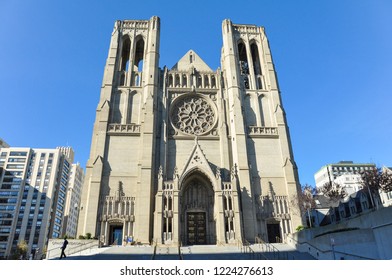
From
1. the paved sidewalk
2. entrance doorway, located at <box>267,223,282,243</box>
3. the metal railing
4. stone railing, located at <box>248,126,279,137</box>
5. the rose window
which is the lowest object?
the paved sidewalk

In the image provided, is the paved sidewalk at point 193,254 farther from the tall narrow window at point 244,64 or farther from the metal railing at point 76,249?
the tall narrow window at point 244,64

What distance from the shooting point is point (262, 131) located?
111 feet

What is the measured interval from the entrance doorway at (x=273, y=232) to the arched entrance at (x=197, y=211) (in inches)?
229

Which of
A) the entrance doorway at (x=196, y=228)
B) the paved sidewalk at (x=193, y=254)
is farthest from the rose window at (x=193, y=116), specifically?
the paved sidewalk at (x=193, y=254)

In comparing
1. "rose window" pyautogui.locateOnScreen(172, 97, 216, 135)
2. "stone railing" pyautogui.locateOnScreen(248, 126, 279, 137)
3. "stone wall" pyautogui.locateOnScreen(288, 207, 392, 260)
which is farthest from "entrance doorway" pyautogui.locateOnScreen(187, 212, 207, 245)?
"stone wall" pyautogui.locateOnScreen(288, 207, 392, 260)

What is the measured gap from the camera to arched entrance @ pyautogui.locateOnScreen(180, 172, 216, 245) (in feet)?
94.7

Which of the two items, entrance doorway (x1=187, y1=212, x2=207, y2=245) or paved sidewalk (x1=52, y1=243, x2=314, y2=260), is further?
entrance doorway (x1=187, y1=212, x2=207, y2=245)

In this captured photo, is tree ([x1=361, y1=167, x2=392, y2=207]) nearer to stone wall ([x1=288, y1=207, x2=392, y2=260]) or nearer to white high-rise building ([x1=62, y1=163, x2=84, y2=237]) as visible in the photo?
stone wall ([x1=288, y1=207, x2=392, y2=260])

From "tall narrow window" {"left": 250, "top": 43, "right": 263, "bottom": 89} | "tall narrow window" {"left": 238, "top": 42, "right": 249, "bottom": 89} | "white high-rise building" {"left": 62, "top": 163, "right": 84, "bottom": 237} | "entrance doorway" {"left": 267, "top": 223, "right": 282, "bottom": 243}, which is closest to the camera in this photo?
"entrance doorway" {"left": 267, "top": 223, "right": 282, "bottom": 243}

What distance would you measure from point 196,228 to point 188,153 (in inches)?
326

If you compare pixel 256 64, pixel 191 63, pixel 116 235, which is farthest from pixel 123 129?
pixel 256 64

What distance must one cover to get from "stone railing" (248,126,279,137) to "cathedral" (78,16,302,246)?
12 cm

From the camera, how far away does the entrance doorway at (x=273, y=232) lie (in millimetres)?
29141

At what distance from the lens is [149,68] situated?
118 ft
